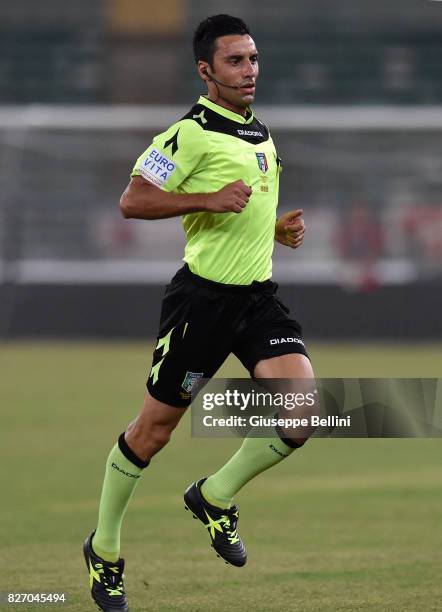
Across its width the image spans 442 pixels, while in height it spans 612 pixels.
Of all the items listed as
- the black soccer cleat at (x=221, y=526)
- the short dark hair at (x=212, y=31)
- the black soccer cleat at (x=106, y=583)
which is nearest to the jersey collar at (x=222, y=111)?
the short dark hair at (x=212, y=31)

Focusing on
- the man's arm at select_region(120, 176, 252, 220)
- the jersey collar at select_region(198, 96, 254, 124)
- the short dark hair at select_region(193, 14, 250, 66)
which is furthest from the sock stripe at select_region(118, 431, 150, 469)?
the short dark hair at select_region(193, 14, 250, 66)

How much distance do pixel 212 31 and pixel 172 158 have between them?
0.63 metres

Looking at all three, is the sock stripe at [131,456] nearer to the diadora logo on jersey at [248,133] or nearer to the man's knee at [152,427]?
the man's knee at [152,427]

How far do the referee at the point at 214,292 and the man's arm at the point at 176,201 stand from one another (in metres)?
0.01

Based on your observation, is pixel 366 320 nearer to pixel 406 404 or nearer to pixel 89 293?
pixel 89 293

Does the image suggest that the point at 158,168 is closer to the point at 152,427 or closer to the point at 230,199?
the point at 230,199

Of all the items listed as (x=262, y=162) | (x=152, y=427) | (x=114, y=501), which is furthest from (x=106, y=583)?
(x=262, y=162)

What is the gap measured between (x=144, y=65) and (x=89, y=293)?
8.55 meters

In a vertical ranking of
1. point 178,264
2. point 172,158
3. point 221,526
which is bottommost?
point 178,264

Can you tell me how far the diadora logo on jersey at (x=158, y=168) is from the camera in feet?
18.9

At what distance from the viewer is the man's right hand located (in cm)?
568

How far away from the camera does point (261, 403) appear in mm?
6371

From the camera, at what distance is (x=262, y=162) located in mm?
6016

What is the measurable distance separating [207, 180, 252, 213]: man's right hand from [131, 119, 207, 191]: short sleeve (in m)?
0.18
